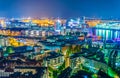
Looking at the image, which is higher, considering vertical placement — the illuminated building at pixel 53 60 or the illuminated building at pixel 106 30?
the illuminated building at pixel 106 30

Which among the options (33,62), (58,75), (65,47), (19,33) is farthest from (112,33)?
(58,75)

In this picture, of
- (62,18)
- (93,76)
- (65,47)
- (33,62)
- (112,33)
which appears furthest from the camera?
(62,18)

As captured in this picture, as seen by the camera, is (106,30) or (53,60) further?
(106,30)

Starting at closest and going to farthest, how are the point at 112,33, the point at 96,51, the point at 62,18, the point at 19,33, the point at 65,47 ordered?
the point at 96,51 → the point at 65,47 → the point at 19,33 → the point at 112,33 → the point at 62,18

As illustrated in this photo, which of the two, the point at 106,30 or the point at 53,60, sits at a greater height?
the point at 106,30

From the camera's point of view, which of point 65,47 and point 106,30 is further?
point 106,30

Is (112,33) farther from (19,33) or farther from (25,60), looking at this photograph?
(25,60)

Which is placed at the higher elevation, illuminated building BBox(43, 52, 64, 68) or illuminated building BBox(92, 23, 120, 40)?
illuminated building BBox(92, 23, 120, 40)

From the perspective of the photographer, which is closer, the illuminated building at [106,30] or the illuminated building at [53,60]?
the illuminated building at [53,60]

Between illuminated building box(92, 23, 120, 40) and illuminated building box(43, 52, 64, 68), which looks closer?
illuminated building box(43, 52, 64, 68)
